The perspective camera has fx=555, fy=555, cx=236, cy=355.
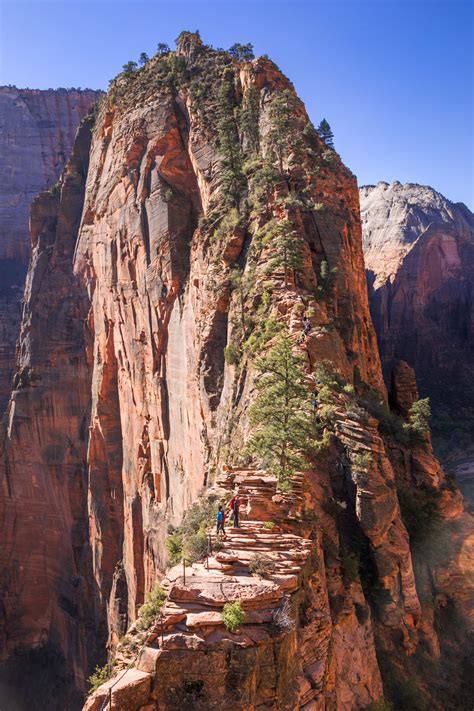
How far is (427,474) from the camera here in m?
28.3

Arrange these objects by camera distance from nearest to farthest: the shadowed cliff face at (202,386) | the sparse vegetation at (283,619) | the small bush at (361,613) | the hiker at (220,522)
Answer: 1. the sparse vegetation at (283,619)
2. the hiker at (220,522)
3. the shadowed cliff face at (202,386)
4. the small bush at (361,613)

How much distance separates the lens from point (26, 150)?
378 feet

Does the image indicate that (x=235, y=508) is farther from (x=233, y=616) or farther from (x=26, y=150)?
(x=26, y=150)

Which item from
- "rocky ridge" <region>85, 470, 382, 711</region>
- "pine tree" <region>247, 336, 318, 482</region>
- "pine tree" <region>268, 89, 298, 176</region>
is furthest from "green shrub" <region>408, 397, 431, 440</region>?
"pine tree" <region>268, 89, 298, 176</region>

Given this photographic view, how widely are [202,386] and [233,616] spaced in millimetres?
20984

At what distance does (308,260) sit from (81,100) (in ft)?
352

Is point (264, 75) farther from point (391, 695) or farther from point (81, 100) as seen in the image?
point (81, 100)

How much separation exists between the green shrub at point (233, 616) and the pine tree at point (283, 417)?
6.80 meters

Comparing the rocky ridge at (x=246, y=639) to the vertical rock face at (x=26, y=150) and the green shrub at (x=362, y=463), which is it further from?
the vertical rock face at (x=26, y=150)

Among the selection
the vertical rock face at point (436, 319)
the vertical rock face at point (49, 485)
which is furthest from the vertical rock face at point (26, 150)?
the vertical rock face at point (436, 319)

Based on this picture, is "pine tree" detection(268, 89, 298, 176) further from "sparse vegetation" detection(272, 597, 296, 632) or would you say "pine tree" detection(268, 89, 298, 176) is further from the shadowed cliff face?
"sparse vegetation" detection(272, 597, 296, 632)

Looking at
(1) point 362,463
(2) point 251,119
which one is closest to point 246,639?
(1) point 362,463

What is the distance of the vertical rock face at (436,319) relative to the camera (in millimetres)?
83438

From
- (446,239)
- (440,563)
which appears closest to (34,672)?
(440,563)
